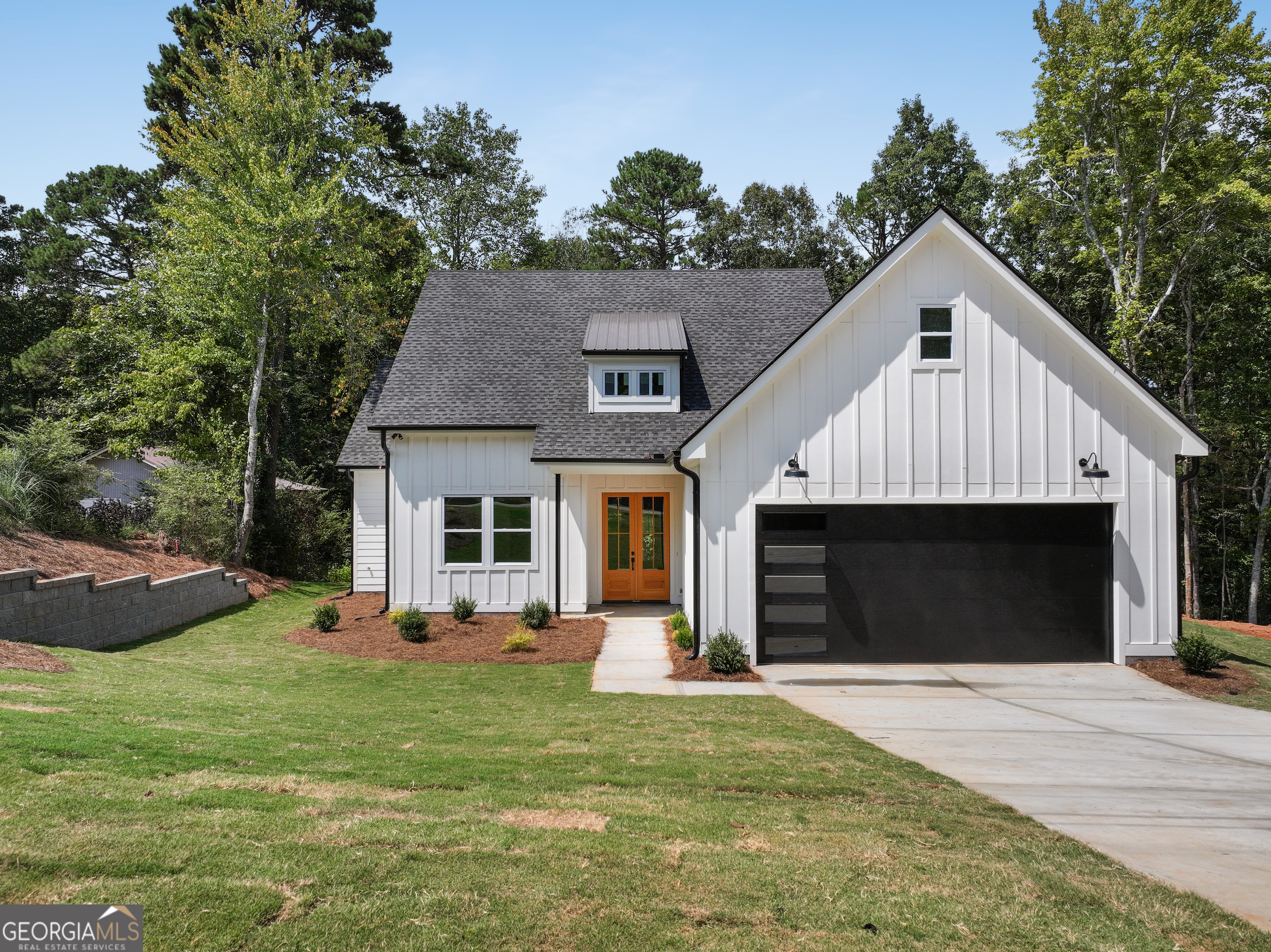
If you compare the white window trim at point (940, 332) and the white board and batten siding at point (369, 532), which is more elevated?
the white window trim at point (940, 332)

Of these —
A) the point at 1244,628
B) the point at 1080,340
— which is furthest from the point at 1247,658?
the point at 1244,628

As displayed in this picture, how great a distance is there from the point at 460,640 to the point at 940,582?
26.3ft

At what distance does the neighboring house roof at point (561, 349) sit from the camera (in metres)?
15.7

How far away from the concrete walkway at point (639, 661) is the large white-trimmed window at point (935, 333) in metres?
5.57

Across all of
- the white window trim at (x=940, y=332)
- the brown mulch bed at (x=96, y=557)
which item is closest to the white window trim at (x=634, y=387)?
the white window trim at (x=940, y=332)

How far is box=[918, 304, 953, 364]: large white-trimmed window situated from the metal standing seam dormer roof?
5660 millimetres

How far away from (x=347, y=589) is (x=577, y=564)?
8475mm

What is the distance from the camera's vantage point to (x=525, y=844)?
14.0ft

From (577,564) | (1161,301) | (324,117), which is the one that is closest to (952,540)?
(577,564)

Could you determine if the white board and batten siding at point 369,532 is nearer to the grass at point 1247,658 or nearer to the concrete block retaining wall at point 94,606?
the concrete block retaining wall at point 94,606

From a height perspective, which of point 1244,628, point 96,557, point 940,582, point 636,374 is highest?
point 636,374

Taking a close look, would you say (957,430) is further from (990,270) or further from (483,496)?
(483,496)

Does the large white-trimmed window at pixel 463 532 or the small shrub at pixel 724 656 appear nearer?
the small shrub at pixel 724 656

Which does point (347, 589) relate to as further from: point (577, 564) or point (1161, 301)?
point (1161, 301)
